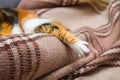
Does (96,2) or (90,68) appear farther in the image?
(96,2)

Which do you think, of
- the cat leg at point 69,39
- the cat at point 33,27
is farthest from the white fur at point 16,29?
the cat leg at point 69,39

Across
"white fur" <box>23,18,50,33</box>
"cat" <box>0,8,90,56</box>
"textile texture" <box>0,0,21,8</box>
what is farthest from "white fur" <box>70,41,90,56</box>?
"textile texture" <box>0,0,21,8</box>

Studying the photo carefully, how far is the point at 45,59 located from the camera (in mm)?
782

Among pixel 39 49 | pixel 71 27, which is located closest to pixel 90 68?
pixel 39 49

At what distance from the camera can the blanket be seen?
2.39 ft

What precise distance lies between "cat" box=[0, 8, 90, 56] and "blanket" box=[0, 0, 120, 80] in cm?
3

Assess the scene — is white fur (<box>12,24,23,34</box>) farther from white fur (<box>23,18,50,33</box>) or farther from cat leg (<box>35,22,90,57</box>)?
cat leg (<box>35,22,90,57</box>)

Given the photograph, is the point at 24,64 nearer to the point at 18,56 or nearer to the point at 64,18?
the point at 18,56

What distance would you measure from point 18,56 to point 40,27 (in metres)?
0.23

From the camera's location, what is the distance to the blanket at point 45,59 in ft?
2.39

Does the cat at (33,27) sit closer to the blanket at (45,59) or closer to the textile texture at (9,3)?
the blanket at (45,59)

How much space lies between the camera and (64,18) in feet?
4.04

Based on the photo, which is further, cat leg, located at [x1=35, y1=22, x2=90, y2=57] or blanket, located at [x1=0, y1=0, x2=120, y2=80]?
cat leg, located at [x1=35, y1=22, x2=90, y2=57]

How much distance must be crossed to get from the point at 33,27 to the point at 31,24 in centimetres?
3
